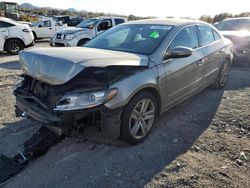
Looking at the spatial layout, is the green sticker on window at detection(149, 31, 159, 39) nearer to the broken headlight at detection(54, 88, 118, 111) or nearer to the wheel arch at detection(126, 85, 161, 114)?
the wheel arch at detection(126, 85, 161, 114)

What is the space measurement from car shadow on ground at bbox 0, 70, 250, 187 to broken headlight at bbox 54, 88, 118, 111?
2.51 feet

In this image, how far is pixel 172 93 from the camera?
14.6ft

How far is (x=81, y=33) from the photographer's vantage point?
12312 millimetres

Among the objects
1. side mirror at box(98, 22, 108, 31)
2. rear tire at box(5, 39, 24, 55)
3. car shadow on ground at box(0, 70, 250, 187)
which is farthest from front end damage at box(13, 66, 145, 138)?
rear tire at box(5, 39, 24, 55)

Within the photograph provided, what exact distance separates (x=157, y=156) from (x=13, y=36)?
10795 mm

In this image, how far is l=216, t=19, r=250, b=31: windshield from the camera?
428 inches

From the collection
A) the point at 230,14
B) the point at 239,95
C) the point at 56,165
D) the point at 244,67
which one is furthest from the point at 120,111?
the point at 230,14

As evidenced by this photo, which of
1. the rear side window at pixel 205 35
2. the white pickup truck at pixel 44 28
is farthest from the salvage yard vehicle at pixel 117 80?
the white pickup truck at pixel 44 28

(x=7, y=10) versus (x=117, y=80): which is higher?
(x=117, y=80)

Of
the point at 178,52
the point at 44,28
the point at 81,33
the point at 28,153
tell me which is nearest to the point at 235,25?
the point at 81,33

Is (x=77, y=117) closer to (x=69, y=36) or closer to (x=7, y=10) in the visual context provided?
(x=69, y=36)

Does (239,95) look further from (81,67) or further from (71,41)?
(71,41)

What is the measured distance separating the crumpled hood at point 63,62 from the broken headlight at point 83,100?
21 cm

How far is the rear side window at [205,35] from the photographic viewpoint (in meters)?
5.48
